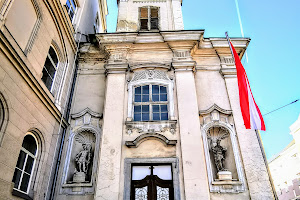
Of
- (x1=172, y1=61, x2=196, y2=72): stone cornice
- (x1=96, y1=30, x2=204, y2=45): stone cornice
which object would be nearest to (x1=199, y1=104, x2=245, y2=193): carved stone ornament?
(x1=172, y1=61, x2=196, y2=72): stone cornice

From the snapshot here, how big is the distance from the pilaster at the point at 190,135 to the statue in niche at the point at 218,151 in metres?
0.65

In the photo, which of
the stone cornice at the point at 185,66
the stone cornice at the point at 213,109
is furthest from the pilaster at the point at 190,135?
the stone cornice at the point at 213,109

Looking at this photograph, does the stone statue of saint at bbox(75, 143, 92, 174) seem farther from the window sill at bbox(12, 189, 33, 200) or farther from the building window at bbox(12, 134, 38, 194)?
the window sill at bbox(12, 189, 33, 200)

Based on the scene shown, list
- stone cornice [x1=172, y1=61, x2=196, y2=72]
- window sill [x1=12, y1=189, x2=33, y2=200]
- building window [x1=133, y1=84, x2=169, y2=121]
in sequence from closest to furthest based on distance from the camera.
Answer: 1. window sill [x1=12, y1=189, x2=33, y2=200]
2. building window [x1=133, y1=84, x2=169, y2=121]
3. stone cornice [x1=172, y1=61, x2=196, y2=72]

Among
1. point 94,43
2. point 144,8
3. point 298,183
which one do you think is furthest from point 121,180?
point 298,183

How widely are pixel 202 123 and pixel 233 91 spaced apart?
205 cm

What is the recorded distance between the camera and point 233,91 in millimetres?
10266

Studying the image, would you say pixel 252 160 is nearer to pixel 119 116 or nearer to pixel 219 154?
pixel 219 154

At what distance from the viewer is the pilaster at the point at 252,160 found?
800 centimetres

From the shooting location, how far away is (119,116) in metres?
9.38

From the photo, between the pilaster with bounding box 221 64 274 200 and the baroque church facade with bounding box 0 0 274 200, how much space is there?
34 millimetres

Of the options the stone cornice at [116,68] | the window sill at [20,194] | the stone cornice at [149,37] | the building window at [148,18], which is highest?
the building window at [148,18]

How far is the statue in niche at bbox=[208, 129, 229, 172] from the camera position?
864cm

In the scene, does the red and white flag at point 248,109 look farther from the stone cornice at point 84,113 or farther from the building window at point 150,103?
the stone cornice at point 84,113
